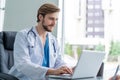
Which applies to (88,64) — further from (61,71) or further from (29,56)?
(29,56)

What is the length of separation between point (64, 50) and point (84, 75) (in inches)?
60.8

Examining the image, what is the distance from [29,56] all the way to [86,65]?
53 centimetres

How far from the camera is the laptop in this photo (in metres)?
1.45

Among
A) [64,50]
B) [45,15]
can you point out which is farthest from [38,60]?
[64,50]

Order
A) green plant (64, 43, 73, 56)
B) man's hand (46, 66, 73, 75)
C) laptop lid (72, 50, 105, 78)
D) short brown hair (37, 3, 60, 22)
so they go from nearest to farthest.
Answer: laptop lid (72, 50, 105, 78)
man's hand (46, 66, 73, 75)
short brown hair (37, 3, 60, 22)
green plant (64, 43, 73, 56)

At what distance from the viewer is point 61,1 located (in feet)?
10.0

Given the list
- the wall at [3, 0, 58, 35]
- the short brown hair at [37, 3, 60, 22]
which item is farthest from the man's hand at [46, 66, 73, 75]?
the wall at [3, 0, 58, 35]

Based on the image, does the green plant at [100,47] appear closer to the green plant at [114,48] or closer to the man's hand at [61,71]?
the green plant at [114,48]

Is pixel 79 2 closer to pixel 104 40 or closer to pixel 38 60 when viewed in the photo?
pixel 104 40

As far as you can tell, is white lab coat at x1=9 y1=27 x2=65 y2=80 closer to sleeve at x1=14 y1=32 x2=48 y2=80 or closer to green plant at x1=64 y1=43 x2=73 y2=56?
sleeve at x1=14 y1=32 x2=48 y2=80

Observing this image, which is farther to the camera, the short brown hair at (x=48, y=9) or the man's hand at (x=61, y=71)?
the short brown hair at (x=48, y=9)

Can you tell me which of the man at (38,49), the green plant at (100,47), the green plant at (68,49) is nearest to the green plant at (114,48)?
the green plant at (100,47)

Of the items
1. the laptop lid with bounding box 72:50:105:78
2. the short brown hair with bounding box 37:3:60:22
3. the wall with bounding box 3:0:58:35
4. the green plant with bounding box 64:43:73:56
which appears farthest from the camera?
the green plant with bounding box 64:43:73:56

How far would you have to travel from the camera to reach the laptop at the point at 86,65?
4.77 feet
